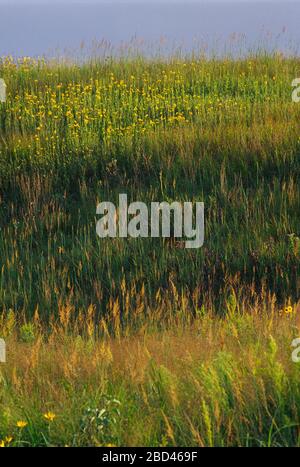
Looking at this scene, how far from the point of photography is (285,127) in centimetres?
1131

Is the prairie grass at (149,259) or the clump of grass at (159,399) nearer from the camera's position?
the clump of grass at (159,399)

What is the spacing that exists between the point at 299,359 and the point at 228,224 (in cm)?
483

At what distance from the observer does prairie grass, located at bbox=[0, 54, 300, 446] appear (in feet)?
13.4

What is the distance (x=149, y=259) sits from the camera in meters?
8.34

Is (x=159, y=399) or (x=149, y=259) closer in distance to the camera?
(x=159, y=399)

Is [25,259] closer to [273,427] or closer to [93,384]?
[93,384]

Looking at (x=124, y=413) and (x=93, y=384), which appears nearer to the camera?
(x=124, y=413)

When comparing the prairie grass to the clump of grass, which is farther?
the prairie grass

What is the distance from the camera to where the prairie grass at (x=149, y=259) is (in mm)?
4086

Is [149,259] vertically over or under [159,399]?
over
